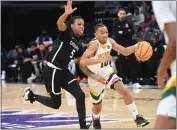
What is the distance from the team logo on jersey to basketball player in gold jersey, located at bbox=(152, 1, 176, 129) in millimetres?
4331

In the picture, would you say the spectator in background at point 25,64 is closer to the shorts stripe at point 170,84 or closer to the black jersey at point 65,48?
the black jersey at point 65,48

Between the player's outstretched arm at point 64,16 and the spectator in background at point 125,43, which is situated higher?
the player's outstretched arm at point 64,16

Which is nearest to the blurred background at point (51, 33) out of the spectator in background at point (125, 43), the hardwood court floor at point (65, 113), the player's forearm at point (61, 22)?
the spectator in background at point (125, 43)

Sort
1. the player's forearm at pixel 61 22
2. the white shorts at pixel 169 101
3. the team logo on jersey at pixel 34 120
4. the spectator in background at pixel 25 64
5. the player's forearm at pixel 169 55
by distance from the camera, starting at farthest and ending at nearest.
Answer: the spectator in background at pixel 25 64 < the team logo on jersey at pixel 34 120 < the player's forearm at pixel 61 22 < the white shorts at pixel 169 101 < the player's forearm at pixel 169 55

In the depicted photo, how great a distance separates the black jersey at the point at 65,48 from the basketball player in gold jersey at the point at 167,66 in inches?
143

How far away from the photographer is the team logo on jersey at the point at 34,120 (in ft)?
24.3

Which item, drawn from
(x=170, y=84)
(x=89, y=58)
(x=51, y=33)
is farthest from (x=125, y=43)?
(x=170, y=84)

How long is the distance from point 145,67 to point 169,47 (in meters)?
12.6

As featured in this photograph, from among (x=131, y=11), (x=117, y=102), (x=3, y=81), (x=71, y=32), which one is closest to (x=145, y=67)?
(x=131, y=11)

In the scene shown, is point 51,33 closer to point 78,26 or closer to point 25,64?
point 25,64

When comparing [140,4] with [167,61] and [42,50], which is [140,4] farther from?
[167,61]

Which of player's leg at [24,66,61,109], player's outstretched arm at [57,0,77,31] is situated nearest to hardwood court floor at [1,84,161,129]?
player's leg at [24,66,61,109]

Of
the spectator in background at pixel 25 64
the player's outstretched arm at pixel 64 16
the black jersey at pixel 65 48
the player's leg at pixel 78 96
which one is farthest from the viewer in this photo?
the spectator in background at pixel 25 64

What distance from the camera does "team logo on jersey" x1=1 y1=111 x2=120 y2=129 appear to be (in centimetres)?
741
